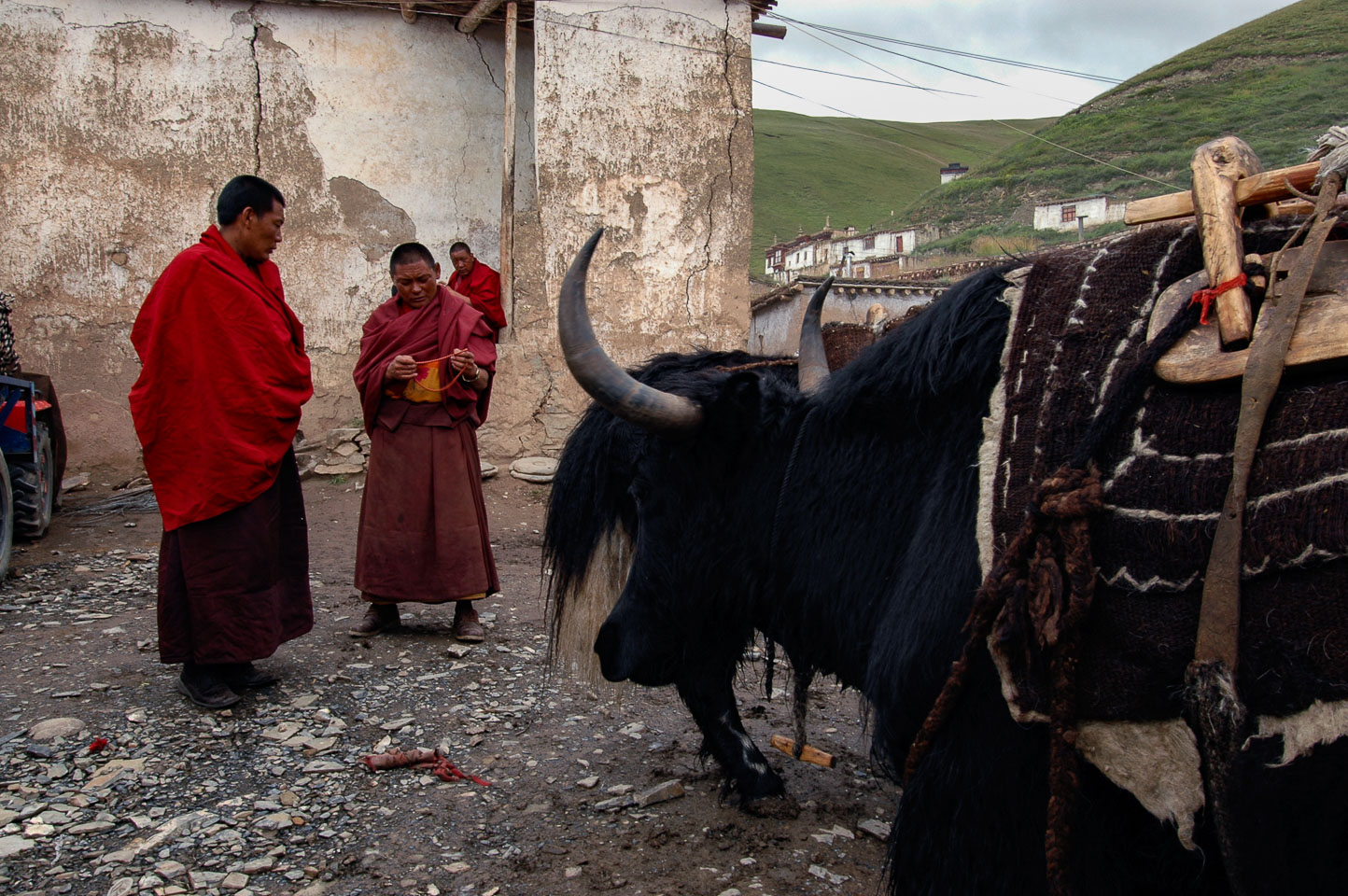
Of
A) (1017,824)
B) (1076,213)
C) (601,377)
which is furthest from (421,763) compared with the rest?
(1076,213)

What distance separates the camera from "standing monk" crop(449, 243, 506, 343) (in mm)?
6855

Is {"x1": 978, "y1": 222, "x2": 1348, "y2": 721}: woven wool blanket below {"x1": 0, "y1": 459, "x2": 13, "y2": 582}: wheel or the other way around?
the other way around

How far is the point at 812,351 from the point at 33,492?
5.28 m

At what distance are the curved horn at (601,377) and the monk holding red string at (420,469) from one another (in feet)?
8.11

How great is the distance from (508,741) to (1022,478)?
2310mm

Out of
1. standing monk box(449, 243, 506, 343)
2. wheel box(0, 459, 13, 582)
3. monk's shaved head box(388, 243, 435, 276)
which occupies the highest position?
standing monk box(449, 243, 506, 343)

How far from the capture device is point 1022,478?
124 cm

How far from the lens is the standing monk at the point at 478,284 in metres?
6.86

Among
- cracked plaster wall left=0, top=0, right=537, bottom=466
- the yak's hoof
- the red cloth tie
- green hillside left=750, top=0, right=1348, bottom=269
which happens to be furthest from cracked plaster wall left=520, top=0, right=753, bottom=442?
green hillside left=750, top=0, right=1348, bottom=269

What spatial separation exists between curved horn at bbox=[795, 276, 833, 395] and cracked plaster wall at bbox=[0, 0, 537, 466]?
5.20 meters

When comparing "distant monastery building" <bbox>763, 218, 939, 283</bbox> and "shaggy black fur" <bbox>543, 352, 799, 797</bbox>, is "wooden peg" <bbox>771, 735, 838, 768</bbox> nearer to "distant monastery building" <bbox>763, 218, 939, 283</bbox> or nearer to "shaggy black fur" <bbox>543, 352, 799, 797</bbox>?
"shaggy black fur" <bbox>543, 352, 799, 797</bbox>

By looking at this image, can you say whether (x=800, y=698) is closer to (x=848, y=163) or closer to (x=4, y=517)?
(x=4, y=517)

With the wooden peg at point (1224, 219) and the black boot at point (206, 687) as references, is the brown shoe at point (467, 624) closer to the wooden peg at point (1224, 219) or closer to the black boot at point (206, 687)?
the black boot at point (206, 687)

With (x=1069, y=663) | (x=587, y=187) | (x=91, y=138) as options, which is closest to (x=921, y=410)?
(x=1069, y=663)
